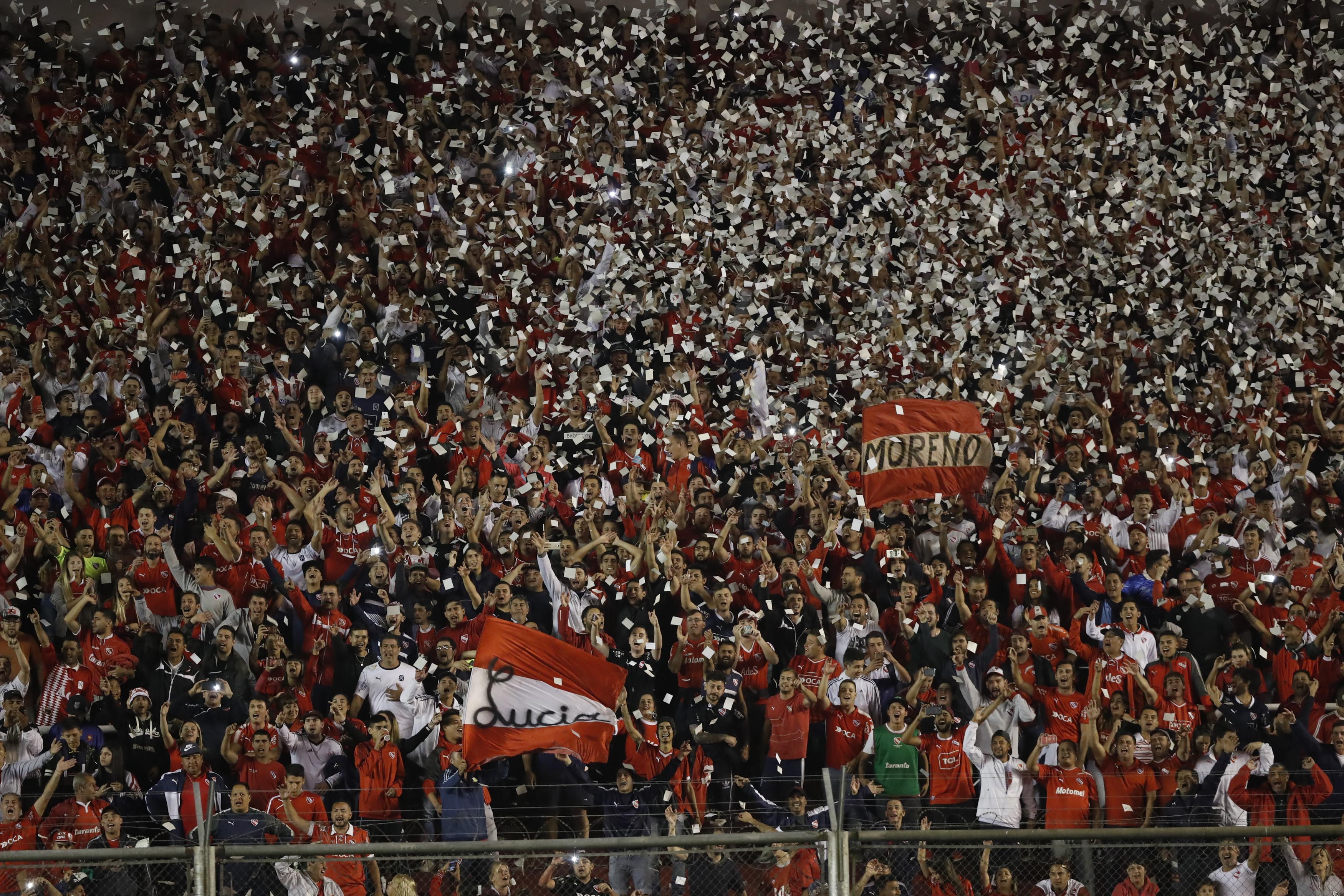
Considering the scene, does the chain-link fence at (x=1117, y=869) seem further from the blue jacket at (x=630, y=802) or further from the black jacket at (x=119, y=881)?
the black jacket at (x=119, y=881)

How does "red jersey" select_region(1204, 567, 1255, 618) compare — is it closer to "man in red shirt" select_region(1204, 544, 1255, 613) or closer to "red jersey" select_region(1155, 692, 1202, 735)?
"man in red shirt" select_region(1204, 544, 1255, 613)

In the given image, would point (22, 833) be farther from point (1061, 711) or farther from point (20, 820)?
point (1061, 711)

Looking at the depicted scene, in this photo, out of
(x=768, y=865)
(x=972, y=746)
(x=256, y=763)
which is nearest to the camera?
(x=768, y=865)

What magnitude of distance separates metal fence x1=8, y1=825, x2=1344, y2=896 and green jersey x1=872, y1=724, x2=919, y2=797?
37.5 inches

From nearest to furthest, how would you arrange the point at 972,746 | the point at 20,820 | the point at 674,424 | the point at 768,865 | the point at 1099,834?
1. the point at 1099,834
2. the point at 768,865
3. the point at 20,820
4. the point at 972,746
5. the point at 674,424

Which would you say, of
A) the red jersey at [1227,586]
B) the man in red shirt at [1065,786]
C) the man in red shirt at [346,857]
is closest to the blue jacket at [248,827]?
the man in red shirt at [346,857]

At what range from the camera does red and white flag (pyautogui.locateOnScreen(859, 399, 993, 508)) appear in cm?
1274

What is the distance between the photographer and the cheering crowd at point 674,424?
10469 millimetres

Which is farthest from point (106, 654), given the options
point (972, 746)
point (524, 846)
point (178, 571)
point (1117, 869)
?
point (1117, 869)

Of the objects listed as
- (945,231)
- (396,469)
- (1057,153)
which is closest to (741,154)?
(945,231)

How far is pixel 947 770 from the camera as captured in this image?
10.5 m

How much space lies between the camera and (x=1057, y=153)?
17.2 m

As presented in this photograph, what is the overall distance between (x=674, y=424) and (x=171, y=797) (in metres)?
5.40

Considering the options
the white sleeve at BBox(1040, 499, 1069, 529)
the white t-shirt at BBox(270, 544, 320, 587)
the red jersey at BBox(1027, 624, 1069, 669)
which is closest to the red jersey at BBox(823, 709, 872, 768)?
the red jersey at BBox(1027, 624, 1069, 669)
